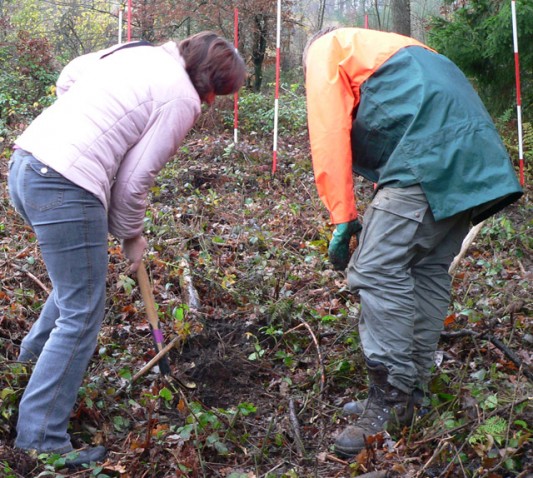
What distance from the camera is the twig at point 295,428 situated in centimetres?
312

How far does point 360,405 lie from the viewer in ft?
11.0

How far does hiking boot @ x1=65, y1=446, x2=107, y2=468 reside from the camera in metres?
2.88

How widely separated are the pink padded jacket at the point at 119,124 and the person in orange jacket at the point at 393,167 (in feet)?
2.11

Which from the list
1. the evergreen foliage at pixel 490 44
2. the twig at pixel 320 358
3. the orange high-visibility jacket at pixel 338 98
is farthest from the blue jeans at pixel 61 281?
the evergreen foliage at pixel 490 44

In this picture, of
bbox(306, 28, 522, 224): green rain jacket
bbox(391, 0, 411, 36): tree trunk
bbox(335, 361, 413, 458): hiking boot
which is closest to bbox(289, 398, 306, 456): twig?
bbox(335, 361, 413, 458): hiking boot

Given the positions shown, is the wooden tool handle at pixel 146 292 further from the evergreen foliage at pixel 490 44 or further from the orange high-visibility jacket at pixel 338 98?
the evergreen foliage at pixel 490 44

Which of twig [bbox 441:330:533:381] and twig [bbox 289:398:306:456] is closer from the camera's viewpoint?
twig [bbox 289:398:306:456]

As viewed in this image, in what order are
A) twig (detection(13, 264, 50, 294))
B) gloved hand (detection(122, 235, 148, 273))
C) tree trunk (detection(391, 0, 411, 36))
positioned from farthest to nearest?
tree trunk (detection(391, 0, 411, 36))
twig (detection(13, 264, 50, 294))
gloved hand (detection(122, 235, 148, 273))

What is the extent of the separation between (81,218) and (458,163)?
5.34 ft

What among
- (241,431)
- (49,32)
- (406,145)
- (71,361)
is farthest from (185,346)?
(49,32)

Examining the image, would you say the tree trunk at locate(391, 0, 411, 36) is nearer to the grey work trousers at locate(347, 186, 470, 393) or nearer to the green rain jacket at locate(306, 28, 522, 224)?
the green rain jacket at locate(306, 28, 522, 224)

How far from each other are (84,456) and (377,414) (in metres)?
1.33

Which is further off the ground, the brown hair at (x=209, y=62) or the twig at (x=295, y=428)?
the brown hair at (x=209, y=62)

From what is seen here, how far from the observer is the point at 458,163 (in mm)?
2914
